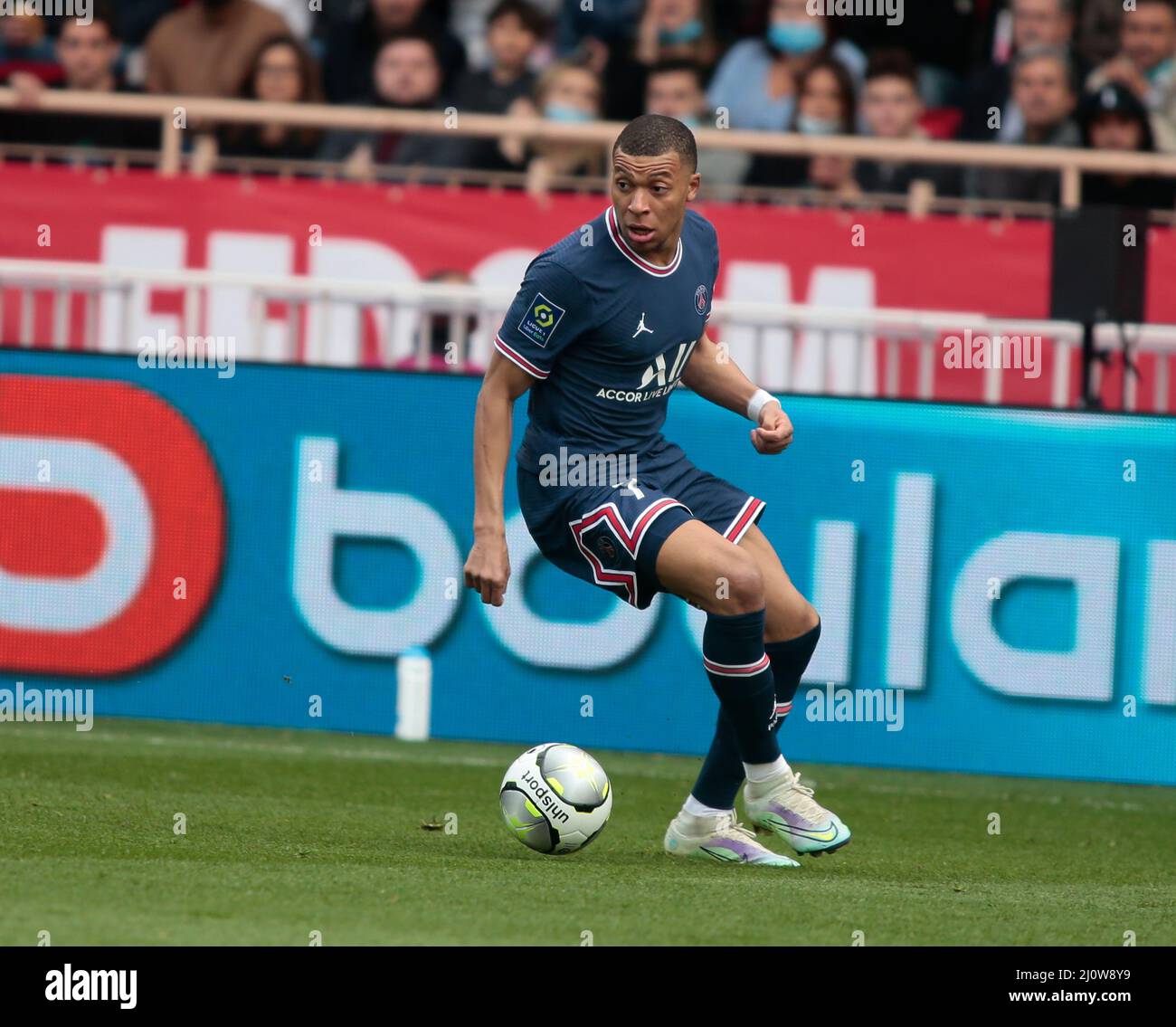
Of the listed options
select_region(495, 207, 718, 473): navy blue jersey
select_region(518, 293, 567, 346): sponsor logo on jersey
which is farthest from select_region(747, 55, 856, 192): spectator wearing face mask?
Answer: select_region(518, 293, 567, 346): sponsor logo on jersey

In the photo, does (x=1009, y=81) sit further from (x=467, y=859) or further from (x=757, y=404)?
(x=467, y=859)

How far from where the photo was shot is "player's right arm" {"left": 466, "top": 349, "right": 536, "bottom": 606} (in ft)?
21.8

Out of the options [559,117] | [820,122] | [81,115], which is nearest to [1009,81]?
[820,122]

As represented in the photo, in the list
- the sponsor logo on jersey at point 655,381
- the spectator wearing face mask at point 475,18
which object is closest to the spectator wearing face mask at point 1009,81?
the spectator wearing face mask at point 475,18

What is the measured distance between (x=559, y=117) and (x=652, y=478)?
6.71 metres

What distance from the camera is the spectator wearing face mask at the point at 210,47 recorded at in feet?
45.3

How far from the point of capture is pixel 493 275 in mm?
12438

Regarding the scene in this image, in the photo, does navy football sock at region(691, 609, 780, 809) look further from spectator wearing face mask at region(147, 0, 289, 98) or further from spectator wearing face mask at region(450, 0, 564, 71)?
spectator wearing face mask at region(450, 0, 564, 71)

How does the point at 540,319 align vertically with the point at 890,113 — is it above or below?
below

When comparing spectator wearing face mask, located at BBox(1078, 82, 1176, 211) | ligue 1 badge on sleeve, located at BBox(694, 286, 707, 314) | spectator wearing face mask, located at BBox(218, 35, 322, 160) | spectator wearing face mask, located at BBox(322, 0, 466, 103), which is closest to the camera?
ligue 1 badge on sleeve, located at BBox(694, 286, 707, 314)

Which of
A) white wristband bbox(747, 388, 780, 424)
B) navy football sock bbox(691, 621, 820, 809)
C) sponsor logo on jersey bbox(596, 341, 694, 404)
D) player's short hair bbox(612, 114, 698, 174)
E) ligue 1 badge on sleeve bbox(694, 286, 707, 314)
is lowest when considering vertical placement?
navy football sock bbox(691, 621, 820, 809)

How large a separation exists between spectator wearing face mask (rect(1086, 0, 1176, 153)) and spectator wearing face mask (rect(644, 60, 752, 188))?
2369 millimetres

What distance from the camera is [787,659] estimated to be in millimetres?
7215
